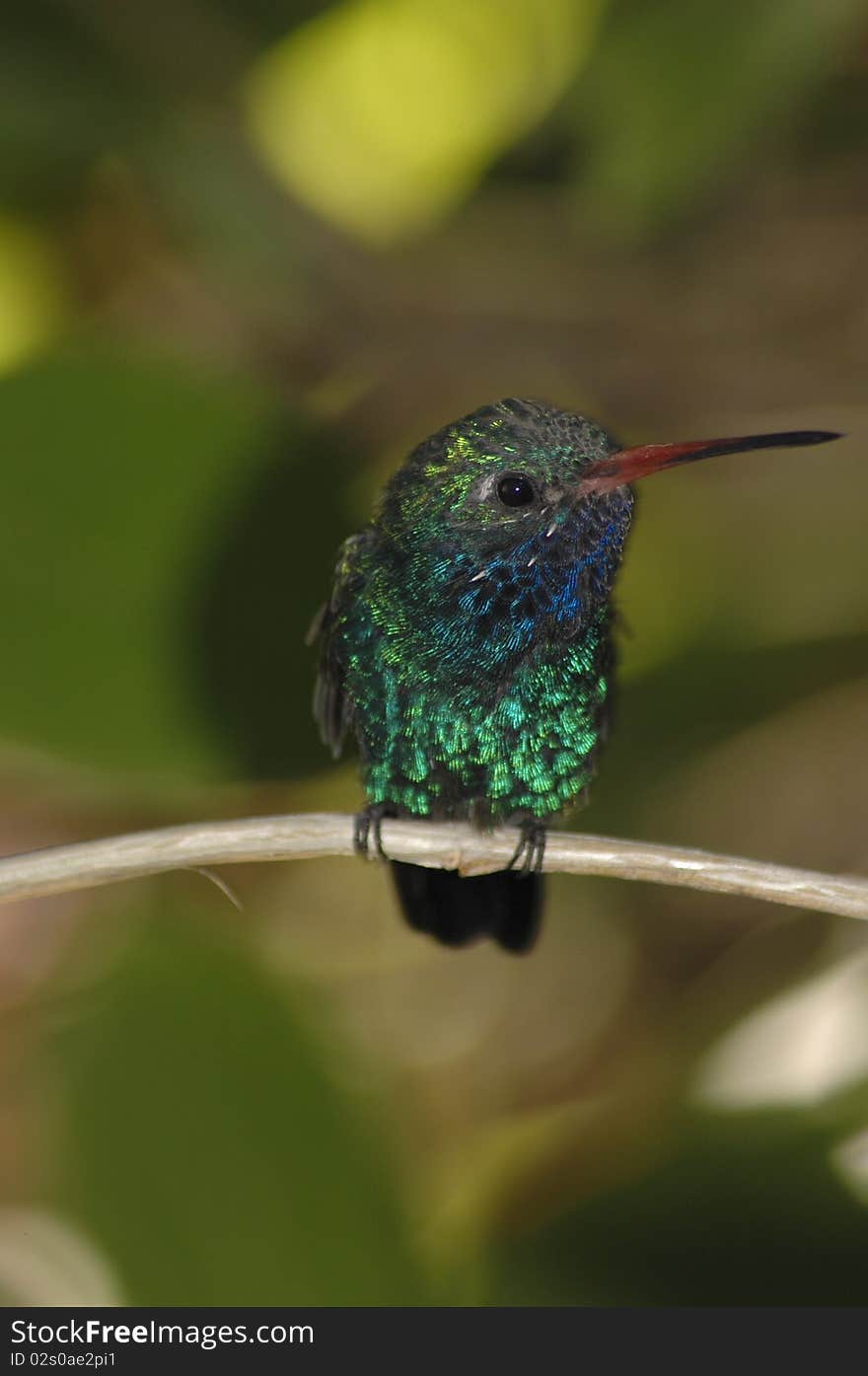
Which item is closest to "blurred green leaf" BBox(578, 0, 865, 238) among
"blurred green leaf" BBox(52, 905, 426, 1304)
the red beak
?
the red beak

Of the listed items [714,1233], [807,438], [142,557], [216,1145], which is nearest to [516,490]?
[807,438]

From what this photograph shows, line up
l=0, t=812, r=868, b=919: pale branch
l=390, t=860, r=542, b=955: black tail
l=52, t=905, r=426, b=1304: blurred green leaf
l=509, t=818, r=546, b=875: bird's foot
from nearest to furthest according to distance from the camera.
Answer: l=0, t=812, r=868, b=919: pale branch → l=52, t=905, r=426, b=1304: blurred green leaf → l=509, t=818, r=546, b=875: bird's foot → l=390, t=860, r=542, b=955: black tail

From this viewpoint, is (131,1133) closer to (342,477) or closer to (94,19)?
(342,477)

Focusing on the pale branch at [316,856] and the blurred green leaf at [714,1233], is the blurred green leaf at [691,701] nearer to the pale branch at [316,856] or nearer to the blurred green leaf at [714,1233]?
the blurred green leaf at [714,1233]

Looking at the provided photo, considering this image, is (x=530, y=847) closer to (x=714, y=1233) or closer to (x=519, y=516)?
(x=519, y=516)

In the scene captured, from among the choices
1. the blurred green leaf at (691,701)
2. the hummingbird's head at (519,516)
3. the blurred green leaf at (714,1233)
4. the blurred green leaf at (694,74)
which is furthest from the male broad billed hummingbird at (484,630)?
the blurred green leaf at (694,74)

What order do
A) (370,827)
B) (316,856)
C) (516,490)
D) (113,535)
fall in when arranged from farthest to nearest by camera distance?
1. (113,535)
2. (370,827)
3. (516,490)
4. (316,856)

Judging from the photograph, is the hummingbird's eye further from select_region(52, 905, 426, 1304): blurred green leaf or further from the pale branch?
select_region(52, 905, 426, 1304): blurred green leaf

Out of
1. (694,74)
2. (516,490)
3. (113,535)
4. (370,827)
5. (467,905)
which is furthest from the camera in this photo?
(694,74)
